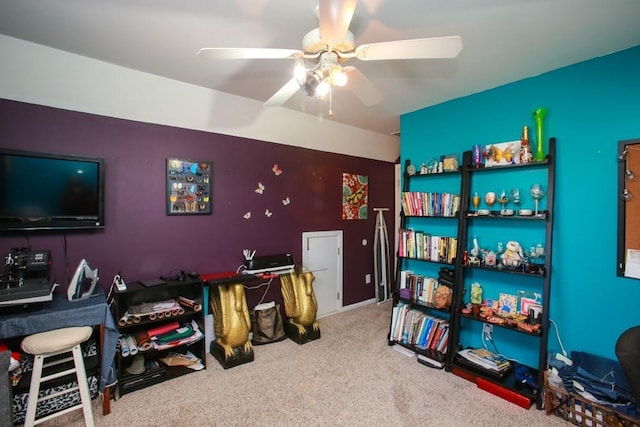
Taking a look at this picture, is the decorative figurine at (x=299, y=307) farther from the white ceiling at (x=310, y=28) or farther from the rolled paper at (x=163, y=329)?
the white ceiling at (x=310, y=28)

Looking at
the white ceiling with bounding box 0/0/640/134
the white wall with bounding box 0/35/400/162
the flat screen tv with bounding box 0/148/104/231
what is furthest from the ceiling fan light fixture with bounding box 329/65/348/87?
the flat screen tv with bounding box 0/148/104/231

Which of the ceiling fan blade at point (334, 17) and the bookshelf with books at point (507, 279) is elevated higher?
the ceiling fan blade at point (334, 17)

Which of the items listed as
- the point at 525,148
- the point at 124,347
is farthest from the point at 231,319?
the point at 525,148

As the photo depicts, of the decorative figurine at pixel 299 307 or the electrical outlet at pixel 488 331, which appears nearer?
the electrical outlet at pixel 488 331

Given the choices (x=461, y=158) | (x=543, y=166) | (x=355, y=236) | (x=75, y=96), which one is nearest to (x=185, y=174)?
(x=75, y=96)

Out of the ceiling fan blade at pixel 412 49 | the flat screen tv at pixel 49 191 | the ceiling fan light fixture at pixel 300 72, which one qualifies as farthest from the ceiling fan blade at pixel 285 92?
the flat screen tv at pixel 49 191

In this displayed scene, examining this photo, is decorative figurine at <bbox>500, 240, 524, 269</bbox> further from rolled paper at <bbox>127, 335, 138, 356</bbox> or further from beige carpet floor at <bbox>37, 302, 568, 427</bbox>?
rolled paper at <bbox>127, 335, 138, 356</bbox>

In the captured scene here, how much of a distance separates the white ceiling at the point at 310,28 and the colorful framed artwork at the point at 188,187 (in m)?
0.76

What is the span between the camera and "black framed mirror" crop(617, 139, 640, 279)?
192 cm

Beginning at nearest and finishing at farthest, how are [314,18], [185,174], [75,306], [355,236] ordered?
[314,18]
[75,306]
[185,174]
[355,236]

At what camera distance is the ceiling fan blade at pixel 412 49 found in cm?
134

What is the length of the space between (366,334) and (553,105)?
2.68 meters

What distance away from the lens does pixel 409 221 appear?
324 cm

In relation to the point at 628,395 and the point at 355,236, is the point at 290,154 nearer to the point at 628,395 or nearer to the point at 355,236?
the point at 355,236
